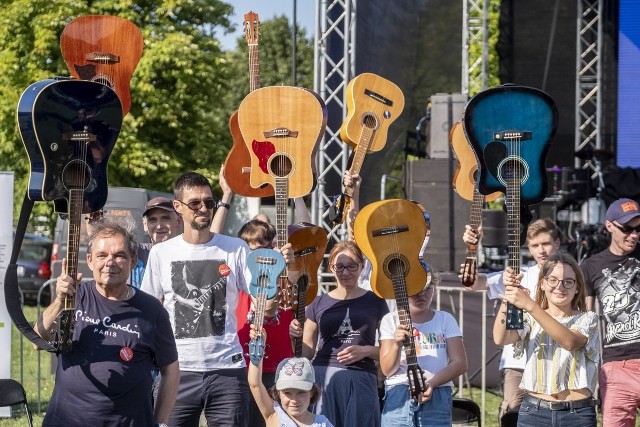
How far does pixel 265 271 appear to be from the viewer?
5207mm

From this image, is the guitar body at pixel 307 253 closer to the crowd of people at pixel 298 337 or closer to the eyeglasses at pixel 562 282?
the crowd of people at pixel 298 337

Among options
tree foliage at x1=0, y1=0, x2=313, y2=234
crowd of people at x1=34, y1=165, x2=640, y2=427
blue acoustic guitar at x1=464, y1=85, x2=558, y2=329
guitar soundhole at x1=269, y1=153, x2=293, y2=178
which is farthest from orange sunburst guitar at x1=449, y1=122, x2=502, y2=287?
tree foliage at x1=0, y1=0, x2=313, y2=234

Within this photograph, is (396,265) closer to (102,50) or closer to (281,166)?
(281,166)

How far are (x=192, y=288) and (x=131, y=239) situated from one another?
0.78 meters

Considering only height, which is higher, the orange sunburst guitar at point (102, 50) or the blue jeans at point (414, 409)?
the orange sunburst guitar at point (102, 50)

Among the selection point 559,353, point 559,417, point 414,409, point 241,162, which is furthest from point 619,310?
point 241,162

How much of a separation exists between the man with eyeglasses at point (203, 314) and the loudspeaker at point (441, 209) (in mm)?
5519

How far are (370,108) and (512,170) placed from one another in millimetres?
1756

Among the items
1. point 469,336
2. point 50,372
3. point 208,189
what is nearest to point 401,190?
point 469,336

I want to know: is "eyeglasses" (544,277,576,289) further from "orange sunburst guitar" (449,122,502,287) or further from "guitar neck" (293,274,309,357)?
"guitar neck" (293,274,309,357)

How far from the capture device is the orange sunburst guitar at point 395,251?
564 cm

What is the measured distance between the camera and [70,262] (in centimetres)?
442

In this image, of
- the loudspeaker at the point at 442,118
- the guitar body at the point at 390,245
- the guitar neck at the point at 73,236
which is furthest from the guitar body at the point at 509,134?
the loudspeaker at the point at 442,118

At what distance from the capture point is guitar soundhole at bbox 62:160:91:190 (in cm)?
455
